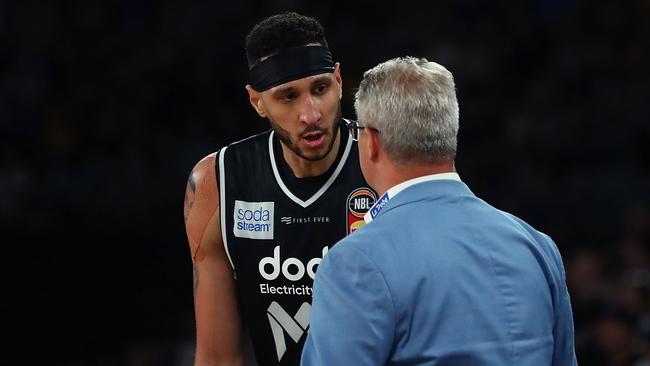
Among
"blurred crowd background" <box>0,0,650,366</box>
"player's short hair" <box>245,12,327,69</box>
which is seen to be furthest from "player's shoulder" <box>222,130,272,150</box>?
"blurred crowd background" <box>0,0,650,366</box>

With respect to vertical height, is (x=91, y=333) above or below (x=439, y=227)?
below

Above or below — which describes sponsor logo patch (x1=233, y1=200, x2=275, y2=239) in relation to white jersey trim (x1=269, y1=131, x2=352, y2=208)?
below

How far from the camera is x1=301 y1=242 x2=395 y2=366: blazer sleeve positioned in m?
2.28

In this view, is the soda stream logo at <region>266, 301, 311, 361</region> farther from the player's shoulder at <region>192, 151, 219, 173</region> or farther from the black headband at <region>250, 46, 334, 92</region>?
the black headband at <region>250, 46, 334, 92</region>

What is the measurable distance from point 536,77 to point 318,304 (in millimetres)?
6772

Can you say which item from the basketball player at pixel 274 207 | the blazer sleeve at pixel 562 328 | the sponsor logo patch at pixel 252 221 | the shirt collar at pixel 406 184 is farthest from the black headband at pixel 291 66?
the blazer sleeve at pixel 562 328

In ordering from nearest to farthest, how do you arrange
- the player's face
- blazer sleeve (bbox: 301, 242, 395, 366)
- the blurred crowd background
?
blazer sleeve (bbox: 301, 242, 395, 366) → the player's face → the blurred crowd background

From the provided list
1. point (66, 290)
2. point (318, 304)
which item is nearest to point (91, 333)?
point (66, 290)

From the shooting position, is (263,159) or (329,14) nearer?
(263,159)

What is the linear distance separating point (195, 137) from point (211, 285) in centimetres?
539

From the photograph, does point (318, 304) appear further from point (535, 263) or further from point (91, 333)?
point (91, 333)

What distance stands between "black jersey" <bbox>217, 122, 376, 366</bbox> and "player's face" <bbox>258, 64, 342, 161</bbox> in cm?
19

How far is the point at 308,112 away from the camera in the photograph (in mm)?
3338

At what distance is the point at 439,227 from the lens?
2.39 meters
